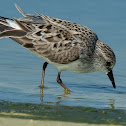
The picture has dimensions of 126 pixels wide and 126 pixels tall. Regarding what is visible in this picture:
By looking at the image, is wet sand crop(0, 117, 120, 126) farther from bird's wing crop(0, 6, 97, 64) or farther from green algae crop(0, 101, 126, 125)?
bird's wing crop(0, 6, 97, 64)

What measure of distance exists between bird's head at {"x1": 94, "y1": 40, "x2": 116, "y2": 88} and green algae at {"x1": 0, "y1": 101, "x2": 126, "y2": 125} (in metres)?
2.73

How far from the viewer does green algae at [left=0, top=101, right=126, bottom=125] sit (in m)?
8.27

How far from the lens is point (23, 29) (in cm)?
1166

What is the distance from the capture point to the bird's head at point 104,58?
11.8 metres

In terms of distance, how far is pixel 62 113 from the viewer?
8.68 m

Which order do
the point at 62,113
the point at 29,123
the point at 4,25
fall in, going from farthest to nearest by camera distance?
the point at 4,25
the point at 62,113
the point at 29,123

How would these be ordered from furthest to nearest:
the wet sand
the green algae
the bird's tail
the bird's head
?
the bird's head, the bird's tail, the green algae, the wet sand

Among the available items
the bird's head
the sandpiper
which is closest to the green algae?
the sandpiper

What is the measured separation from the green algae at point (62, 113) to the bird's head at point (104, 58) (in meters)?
2.73

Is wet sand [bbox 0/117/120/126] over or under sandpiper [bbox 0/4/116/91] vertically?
under

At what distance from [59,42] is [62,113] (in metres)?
3.18

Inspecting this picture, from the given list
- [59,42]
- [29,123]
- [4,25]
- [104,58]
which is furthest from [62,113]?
[4,25]

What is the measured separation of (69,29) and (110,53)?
128cm

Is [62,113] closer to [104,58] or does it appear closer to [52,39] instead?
[52,39]
